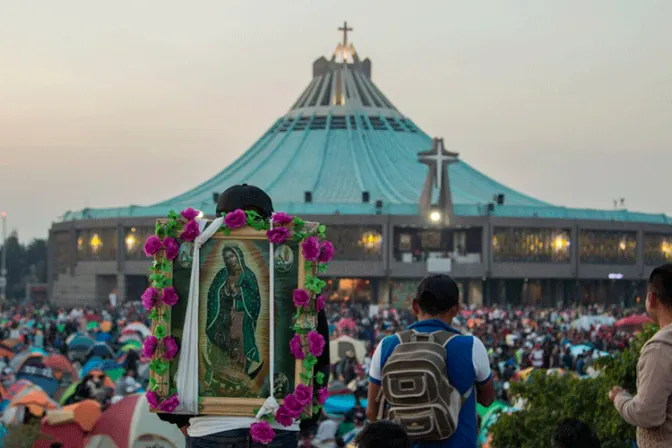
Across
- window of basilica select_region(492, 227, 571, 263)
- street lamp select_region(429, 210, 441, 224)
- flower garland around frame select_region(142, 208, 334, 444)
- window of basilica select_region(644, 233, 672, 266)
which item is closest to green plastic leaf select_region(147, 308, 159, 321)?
flower garland around frame select_region(142, 208, 334, 444)

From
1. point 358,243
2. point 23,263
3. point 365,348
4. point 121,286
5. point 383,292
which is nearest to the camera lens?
point 365,348

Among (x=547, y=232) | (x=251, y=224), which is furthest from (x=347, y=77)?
(x=251, y=224)

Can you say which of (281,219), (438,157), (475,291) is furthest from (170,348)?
(475,291)

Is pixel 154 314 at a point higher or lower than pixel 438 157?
lower

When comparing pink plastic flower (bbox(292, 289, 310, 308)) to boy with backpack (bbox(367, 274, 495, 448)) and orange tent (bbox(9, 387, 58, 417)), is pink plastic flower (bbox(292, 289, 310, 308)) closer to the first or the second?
boy with backpack (bbox(367, 274, 495, 448))

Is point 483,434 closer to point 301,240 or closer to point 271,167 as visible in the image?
point 301,240

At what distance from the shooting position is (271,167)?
71.1m

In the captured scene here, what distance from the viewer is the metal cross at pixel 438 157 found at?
61.0 m

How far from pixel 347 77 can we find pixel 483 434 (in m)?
67.7

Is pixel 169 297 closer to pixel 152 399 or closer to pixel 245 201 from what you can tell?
pixel 152 399

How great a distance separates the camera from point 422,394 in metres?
5.16

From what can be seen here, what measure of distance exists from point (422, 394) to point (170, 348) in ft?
3.34

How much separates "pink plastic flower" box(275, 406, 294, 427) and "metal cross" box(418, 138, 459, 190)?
184 ft

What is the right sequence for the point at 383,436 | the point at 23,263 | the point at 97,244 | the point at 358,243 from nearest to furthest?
the point at 383,436
the point at 358,243
the point at 97,244
the point at 23,263
